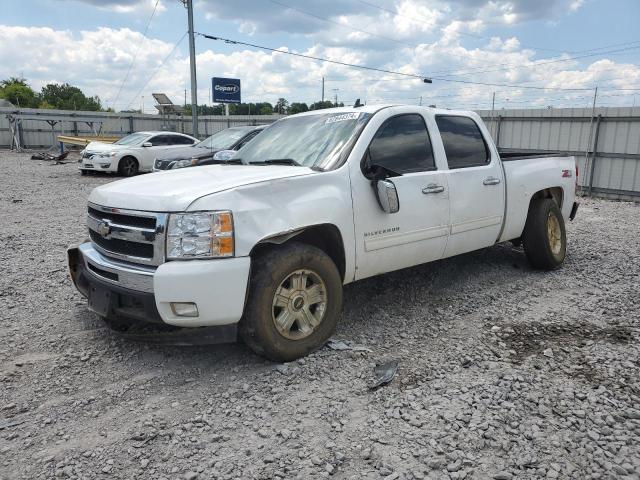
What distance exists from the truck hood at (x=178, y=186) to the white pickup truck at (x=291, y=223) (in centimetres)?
1

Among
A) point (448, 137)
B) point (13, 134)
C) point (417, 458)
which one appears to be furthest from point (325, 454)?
point (13, 134)

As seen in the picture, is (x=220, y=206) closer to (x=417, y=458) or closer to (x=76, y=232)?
(x=417, y=458)

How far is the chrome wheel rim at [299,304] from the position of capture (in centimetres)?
371

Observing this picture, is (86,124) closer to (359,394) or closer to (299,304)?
(299,304)

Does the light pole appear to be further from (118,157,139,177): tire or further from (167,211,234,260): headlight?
(167,211,234,260): headlight

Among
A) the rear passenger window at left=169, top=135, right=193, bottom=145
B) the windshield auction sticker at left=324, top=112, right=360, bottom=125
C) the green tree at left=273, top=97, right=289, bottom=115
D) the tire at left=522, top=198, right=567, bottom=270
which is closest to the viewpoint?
the windshield auction sticker at left=324, top=112, right=360, bottom=125

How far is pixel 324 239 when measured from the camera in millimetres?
4121

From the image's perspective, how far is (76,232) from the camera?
26.8 ft

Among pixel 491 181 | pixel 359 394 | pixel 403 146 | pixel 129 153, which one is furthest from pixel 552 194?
pixel 129 153

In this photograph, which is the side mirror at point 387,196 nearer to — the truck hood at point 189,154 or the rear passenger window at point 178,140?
the truck hood at point 189,154

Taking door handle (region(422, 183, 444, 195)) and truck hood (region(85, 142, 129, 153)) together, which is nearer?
door handle (region(422, 183, 444, 195))

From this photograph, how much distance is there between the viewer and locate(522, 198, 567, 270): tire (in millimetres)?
6016

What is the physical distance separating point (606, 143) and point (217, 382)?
→ 12.9m

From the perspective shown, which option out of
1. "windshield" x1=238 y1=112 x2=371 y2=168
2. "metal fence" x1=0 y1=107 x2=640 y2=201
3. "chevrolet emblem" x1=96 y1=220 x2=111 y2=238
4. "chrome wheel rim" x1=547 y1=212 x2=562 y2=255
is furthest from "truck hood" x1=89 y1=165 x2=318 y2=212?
"metal fence" x1=0 y1=107 x2=640 y2=201
